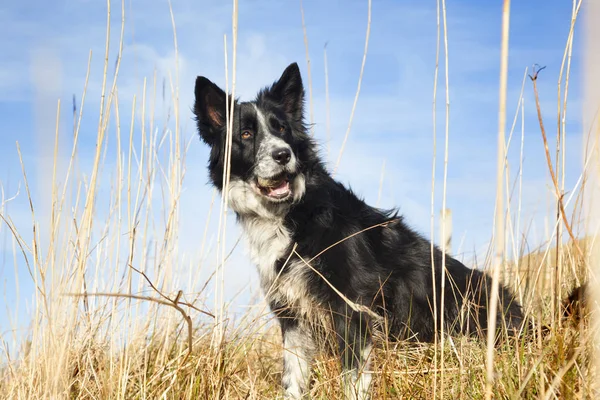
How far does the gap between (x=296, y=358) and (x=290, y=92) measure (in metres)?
1.77

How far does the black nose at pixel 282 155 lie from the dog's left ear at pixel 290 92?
1.88 ft

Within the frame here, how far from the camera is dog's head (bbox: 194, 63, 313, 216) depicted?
342 centimetres

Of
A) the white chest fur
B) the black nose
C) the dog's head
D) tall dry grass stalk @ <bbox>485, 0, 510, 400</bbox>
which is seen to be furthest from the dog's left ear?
tall dry grass stalk @ <bbox>485, 0, 510, 400</bbox>

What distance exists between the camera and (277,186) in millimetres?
3496

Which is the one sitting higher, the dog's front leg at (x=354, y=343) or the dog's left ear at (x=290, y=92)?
the dog's left ear at (x=290, y=92)

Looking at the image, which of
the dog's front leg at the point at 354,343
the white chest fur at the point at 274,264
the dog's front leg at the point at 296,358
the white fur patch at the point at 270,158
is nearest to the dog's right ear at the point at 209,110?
the white fur patch at the point at 270,158

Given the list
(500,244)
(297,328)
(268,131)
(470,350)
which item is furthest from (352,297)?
(500,244)

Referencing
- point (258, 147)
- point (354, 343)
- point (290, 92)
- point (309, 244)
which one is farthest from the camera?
point (290, 92)

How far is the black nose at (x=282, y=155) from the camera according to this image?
3330 millimetres

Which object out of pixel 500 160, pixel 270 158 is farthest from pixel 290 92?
pixel 500 160

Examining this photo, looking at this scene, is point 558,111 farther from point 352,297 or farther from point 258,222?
point 258,222

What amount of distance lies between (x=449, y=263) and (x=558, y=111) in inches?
63.4

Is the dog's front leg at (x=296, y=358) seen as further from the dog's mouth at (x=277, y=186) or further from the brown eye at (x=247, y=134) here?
the brown eye at (x=247, y=134)

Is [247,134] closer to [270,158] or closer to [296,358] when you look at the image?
[270,158]
